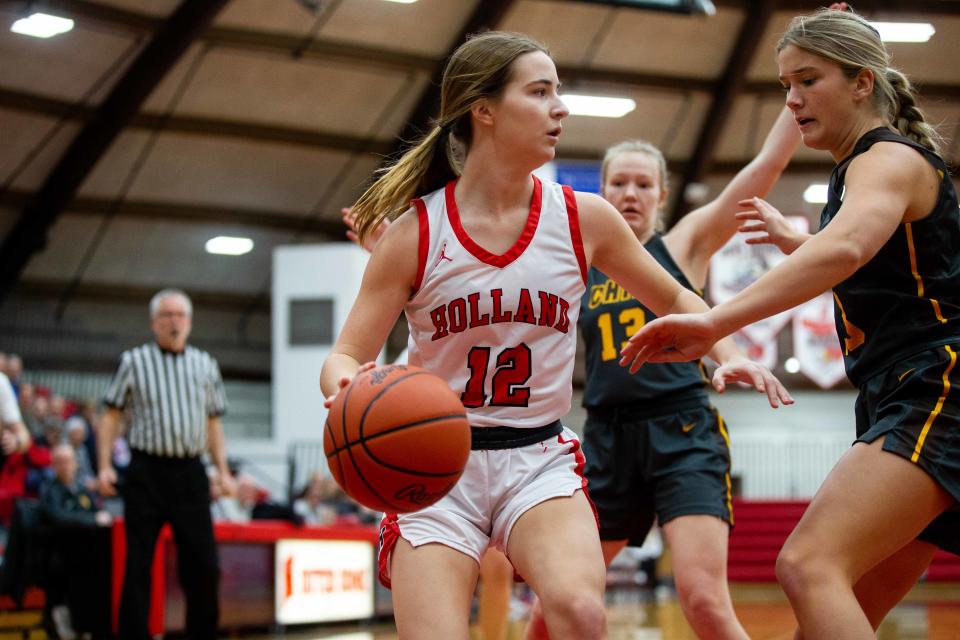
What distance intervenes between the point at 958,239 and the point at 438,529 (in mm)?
1563

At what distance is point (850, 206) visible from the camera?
3.02 m

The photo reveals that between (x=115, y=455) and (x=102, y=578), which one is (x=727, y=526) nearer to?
(x=102, y=578)

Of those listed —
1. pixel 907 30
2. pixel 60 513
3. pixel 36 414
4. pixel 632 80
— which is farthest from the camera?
pixel 632 80

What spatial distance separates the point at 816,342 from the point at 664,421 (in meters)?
17.1

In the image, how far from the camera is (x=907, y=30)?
17859mm

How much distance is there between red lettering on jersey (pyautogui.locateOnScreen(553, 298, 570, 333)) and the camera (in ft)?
→ 10.7

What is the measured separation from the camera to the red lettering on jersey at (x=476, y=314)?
10.5 ft

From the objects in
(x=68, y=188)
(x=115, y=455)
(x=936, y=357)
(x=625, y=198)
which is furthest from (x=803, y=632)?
(x=68, y=188)

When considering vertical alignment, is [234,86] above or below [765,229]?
above

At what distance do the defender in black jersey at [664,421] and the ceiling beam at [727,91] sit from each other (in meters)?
14.6

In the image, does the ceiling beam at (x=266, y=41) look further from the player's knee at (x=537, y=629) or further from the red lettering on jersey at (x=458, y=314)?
the red lettering on jersey at (x=458, y=314)

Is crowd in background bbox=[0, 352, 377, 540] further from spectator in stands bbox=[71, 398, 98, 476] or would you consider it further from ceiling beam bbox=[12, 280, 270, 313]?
ceiling beam bbox=[12, 280, 270, 313]

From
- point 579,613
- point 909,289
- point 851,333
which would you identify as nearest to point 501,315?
point 579,613

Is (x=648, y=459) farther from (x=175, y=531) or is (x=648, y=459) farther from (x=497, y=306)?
(x=175, y=531)
